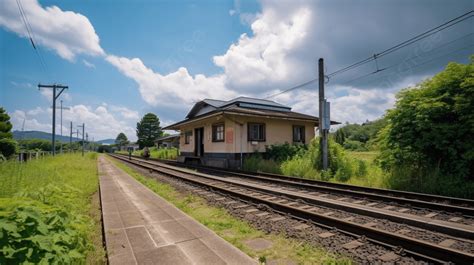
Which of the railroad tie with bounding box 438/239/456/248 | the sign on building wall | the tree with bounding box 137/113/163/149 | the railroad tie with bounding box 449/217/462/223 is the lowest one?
the railroad tie with bounding box 438/239/456/248

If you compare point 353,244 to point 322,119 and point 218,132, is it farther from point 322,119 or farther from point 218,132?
point 218,132

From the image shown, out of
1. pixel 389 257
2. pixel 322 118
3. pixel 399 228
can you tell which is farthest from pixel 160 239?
pixel 322 118

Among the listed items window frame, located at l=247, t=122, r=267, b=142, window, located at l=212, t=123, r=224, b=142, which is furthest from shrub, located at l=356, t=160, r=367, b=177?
window, located at l=212, t=123, r=224, b=142

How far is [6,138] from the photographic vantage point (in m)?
20.1

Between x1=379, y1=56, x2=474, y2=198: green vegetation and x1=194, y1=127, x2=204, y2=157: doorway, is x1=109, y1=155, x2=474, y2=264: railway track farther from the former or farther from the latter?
x1=194, y1=127, x2=204, y2=157: doorway

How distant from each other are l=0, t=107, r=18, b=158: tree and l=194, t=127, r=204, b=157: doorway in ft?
48.5

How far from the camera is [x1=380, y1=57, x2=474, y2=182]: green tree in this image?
278 inches

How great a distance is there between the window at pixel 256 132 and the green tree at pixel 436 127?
Result: 29.3 ft

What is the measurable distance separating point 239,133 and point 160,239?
1275 centimetres

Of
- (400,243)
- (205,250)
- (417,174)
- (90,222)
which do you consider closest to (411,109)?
(417,174)

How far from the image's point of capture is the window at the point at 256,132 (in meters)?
16.6

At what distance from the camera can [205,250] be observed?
320 cm

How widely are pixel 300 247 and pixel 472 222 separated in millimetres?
4076

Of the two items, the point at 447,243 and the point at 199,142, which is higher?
the point at 199,142
